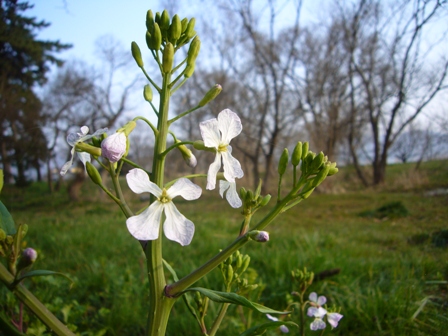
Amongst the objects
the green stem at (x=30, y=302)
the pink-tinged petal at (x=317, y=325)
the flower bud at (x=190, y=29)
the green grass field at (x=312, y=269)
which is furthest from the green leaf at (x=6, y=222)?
the pink-tinged petal at (x=317, y=325)

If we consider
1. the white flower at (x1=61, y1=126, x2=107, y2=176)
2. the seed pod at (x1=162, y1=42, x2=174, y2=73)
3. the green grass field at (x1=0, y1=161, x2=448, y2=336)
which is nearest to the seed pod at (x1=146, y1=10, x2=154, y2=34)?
the seed pod at (x1=162, y1=42, x2=174, y2=73)

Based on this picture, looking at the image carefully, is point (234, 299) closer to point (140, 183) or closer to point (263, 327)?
point (263, 327)

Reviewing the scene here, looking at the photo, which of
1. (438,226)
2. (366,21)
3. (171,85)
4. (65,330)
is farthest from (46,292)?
(366,21)

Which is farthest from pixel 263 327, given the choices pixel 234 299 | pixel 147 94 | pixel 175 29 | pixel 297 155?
pixel 175 29

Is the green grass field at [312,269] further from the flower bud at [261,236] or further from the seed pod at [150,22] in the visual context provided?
the seed pod at [150,22]

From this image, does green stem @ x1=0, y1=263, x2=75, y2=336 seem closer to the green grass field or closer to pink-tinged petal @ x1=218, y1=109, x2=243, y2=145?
pink-tinged petal @ x1=218, y1=109, x2=243, y2=145

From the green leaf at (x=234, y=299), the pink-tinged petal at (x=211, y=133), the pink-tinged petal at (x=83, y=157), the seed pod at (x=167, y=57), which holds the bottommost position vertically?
the green leaf at (x=234, y=299)
